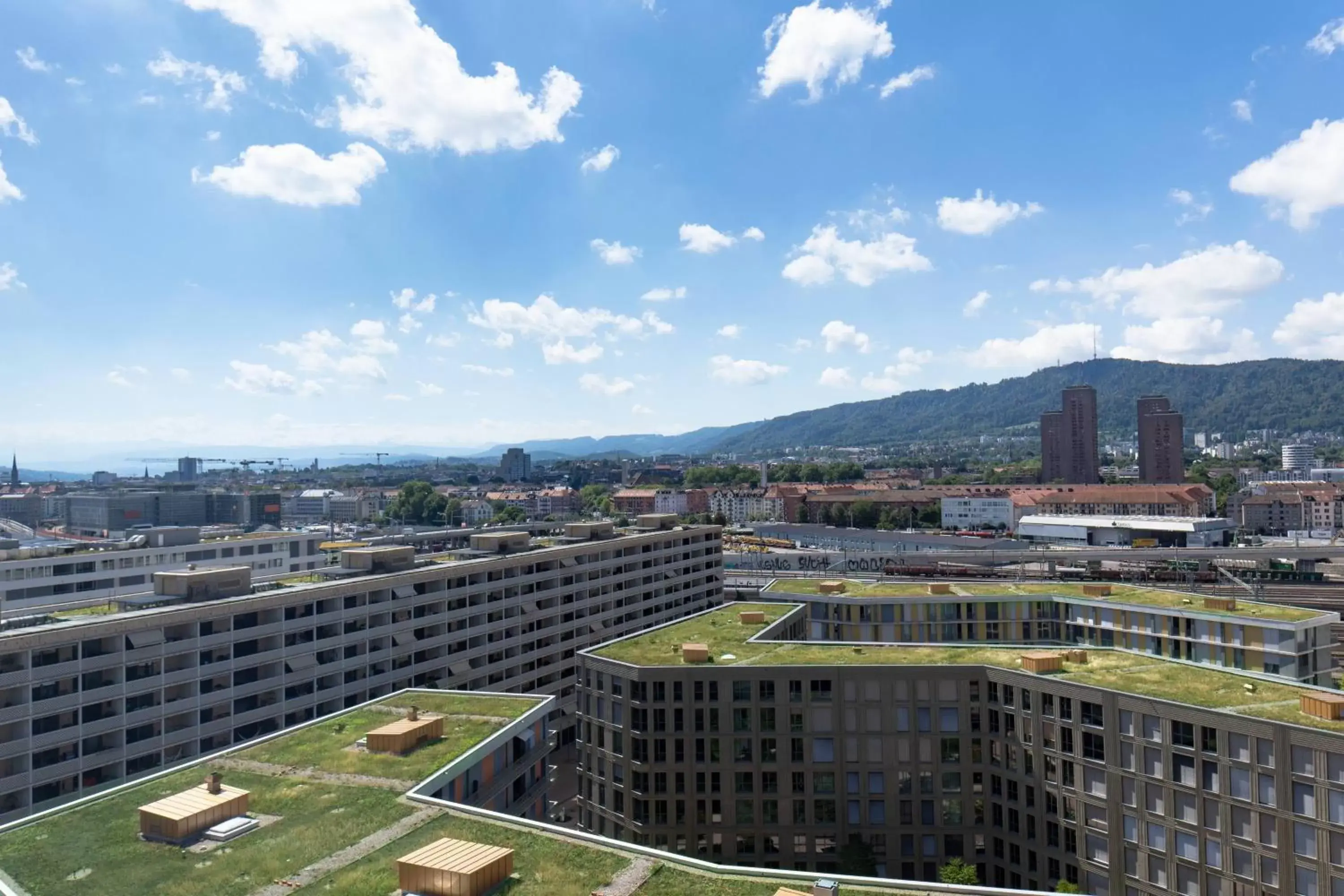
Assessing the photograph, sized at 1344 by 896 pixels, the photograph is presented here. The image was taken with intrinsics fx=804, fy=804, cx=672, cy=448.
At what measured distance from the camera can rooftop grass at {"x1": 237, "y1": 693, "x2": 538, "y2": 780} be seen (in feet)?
98.6

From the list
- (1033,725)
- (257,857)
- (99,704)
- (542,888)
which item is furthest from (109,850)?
(1033,725)

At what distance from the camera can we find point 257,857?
2323cm

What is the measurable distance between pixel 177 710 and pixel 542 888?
32.1 meters

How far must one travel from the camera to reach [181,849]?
23.9 meters

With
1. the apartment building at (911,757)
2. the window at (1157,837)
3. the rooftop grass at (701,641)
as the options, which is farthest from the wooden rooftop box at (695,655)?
the window at (1157,837)

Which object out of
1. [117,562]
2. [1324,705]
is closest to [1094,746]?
[1324,705]

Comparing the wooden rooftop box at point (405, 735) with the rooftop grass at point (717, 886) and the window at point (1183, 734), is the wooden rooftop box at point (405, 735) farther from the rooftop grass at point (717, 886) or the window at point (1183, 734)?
the window at point (1183, 734)

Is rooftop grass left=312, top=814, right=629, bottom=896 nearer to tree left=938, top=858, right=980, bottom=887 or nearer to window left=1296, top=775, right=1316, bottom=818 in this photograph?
tree left=938, top=858, right=980, bottom=887

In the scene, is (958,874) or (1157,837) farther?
(958,874)

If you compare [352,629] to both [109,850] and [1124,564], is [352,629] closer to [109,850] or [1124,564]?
[109,850]

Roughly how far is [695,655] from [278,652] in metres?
25.4

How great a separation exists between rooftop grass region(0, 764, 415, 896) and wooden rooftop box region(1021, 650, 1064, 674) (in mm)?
33591

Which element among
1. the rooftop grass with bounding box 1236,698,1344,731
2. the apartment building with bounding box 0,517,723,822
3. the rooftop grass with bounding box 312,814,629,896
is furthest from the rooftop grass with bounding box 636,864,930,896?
the apartment building with bounding box 0,517,723,822

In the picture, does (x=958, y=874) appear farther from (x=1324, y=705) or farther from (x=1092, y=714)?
(x=1324, y=705)
